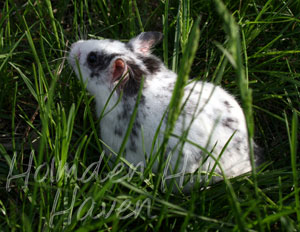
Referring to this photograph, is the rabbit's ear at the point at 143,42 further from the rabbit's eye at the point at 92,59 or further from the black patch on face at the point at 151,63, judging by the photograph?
the rabbit's eye at the point at 92,59

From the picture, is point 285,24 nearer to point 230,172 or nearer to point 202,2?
point 202,2

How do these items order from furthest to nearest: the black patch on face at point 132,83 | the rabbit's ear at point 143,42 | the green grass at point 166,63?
the rabbit's ear at point 143,42 → the black patch on face at point 132,83 → the green grass at point 166,63

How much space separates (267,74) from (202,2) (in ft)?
3.50

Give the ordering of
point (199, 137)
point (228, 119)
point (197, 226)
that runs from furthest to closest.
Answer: point (228, 119) < point (199, 137) < point (197, 226)

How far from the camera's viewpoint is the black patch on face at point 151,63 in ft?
11.9

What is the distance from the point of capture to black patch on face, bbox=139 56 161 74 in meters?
3.63

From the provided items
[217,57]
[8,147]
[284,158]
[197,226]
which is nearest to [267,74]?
[217,57]

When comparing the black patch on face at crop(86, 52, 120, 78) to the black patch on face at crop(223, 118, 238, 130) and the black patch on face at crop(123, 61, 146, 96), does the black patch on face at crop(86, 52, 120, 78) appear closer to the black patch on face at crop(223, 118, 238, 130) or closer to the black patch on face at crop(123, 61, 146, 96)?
the black patch on face at crop(123, 61, 146, 96)

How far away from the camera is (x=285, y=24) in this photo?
14.2 feet

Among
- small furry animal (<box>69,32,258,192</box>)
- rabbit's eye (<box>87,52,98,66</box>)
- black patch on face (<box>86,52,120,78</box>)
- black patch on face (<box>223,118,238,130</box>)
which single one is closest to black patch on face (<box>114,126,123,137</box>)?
small furry animal (<box>69,32,258,192</box>)

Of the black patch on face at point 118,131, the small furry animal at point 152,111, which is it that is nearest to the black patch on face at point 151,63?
the small furry animal at point 152,111

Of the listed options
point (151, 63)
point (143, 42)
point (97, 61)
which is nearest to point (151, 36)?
point (143, 42)

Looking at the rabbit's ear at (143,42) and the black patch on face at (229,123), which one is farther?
the rabbit's ear at (143,42)

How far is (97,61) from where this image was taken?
3.71 m
